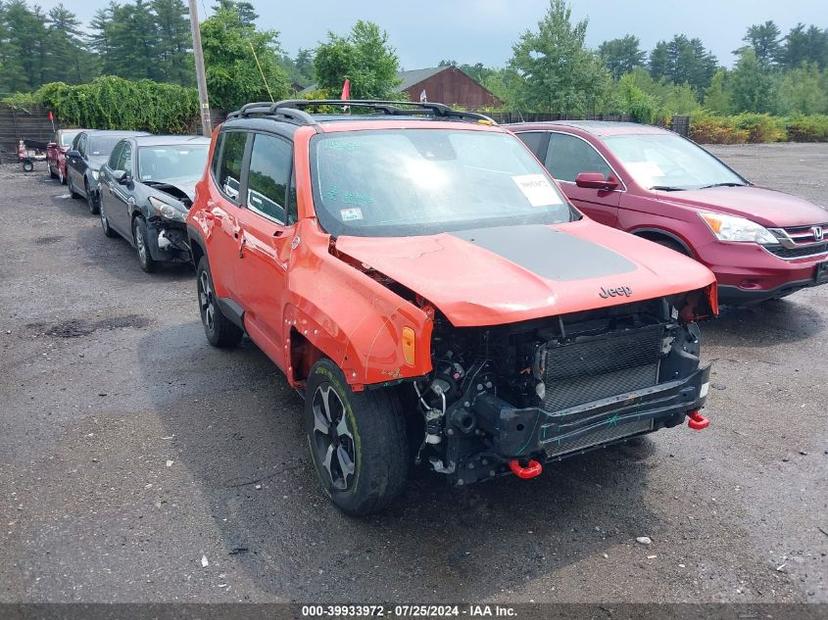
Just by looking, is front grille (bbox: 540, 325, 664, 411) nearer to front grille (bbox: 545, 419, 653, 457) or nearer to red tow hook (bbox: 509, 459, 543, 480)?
front grille (bbox: 545, 419, 653, 457)

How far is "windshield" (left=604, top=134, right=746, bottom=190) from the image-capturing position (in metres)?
6.94

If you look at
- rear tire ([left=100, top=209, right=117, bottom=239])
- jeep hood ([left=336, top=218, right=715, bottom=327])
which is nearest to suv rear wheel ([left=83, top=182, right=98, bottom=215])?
rear tire ([left=100, top=209, right=117, bottom=239])

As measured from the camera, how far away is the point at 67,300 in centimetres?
766

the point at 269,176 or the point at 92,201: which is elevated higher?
the point at 269,176

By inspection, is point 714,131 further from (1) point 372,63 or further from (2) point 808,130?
(1) point 372,63

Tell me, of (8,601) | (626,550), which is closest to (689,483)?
(626,550)

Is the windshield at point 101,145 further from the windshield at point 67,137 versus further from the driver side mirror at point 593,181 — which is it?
the driver side mirror at point 593,181

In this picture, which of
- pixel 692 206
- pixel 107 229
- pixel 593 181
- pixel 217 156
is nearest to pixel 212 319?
pixel 217 156

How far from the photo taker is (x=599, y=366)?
125 inches

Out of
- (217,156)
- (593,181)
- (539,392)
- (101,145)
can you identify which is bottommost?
(539,392)

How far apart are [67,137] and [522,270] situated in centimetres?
1944

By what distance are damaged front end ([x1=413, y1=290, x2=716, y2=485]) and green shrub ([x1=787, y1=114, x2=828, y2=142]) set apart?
58.3m

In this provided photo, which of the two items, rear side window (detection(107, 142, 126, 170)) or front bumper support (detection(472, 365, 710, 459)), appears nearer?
front bumper support (detection(472, 365, 710, 459))

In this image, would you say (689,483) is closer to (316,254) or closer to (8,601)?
(316,254)
